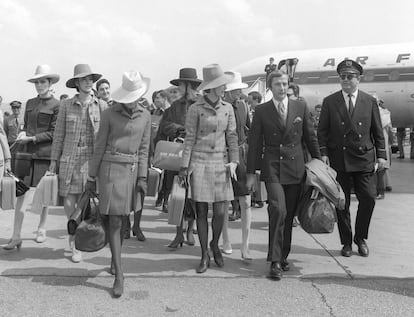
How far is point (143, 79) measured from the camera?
425cm

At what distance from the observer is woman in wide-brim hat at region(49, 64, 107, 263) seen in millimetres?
4715

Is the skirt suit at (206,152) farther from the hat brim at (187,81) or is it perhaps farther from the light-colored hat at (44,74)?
the light-colored hat at (44,74)

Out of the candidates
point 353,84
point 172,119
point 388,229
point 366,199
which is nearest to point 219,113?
point 172,119

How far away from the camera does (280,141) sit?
441 cm

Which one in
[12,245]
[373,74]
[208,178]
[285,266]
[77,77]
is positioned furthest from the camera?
[373,74]

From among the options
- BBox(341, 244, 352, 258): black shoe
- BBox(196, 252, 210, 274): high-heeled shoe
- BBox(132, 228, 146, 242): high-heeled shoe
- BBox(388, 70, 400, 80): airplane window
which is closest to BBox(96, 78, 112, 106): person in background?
BBox(132, 228, 146, 242): high-heeled shoe

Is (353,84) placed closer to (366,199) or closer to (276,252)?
(366,199)

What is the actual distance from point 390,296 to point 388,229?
281 cm

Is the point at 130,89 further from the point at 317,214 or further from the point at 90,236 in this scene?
the point at 317,214

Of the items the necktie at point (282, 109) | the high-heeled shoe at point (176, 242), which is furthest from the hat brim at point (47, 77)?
the necktie at point (282, 109)

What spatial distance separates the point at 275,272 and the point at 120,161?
168cm

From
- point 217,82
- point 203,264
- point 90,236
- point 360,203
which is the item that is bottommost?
point 203,264

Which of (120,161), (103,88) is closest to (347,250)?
(120,161)

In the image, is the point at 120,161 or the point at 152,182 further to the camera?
the point at 152,182
